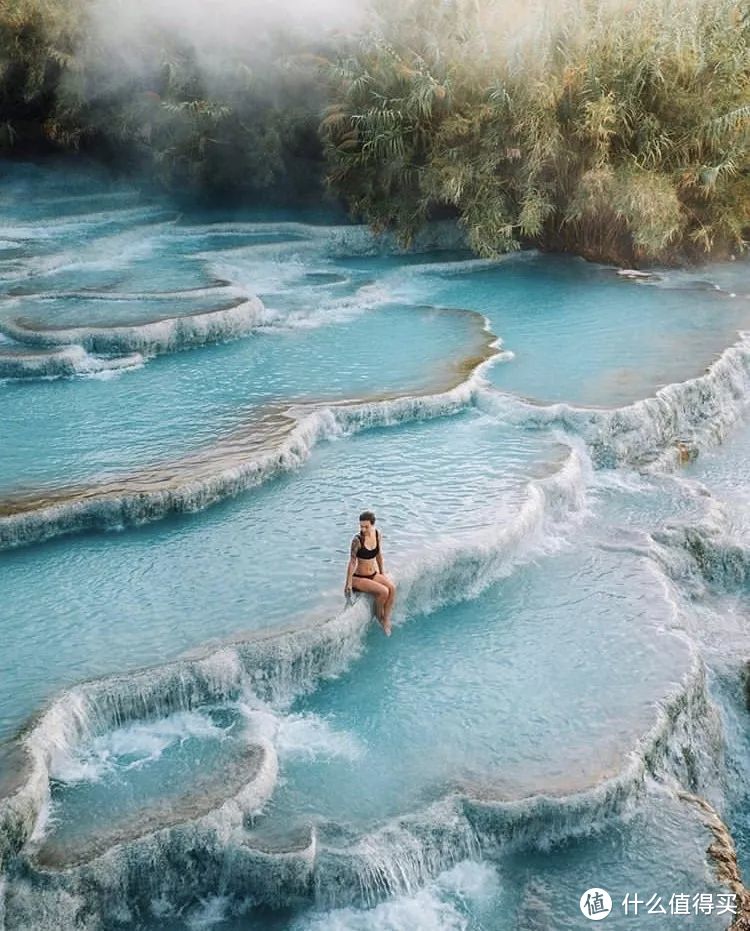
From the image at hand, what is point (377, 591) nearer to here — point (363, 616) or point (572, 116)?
point (363, 616)

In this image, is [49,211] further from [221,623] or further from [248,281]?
[221,623]

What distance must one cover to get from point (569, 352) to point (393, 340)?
199 cm

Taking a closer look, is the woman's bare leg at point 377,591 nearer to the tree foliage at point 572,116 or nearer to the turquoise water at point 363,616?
the turquoise water at point 363,616

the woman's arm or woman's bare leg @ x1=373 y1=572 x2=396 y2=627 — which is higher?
the woman's arm

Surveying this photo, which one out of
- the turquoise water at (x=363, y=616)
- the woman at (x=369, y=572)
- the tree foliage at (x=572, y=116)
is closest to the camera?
A: the turquoise water at (x=363, y=616)

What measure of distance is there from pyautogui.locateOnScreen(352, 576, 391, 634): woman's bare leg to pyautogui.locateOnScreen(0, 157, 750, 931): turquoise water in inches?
5.0

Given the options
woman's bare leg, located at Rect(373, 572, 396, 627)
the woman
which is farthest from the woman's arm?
woman's bare leg, located at Rect(373, 572, 396, 627)

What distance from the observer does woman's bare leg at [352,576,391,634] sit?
614 cm

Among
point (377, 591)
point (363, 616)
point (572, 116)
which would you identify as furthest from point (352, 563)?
point (572, 116)

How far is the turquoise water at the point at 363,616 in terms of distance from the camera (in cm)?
480

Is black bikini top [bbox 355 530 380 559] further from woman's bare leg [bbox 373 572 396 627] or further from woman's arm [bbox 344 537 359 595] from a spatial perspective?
woman's bare leg [bbox 373 572 396 627]

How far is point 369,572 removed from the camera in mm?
6145

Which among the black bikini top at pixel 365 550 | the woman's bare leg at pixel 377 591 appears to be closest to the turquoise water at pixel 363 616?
the woman's bare leg at pixel 377 591

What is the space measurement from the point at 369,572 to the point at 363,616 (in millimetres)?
327
